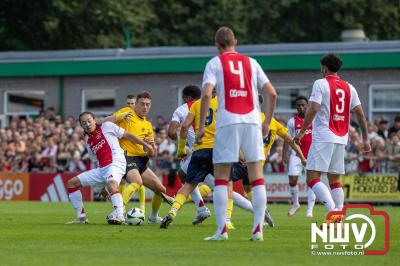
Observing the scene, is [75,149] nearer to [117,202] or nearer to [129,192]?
[129,192]

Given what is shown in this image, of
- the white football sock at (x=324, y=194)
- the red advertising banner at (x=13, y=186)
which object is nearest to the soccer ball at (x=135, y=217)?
the white football sock at (x=324, y=194)

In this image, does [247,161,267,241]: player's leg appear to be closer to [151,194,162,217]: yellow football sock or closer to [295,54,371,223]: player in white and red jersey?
[295,54,371,223]: player in white and red jersey

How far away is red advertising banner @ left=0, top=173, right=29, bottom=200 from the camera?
33312mm

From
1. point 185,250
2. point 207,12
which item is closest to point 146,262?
point 185,250

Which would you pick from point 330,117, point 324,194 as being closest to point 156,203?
point 324,194

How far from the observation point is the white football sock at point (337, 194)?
15.9m

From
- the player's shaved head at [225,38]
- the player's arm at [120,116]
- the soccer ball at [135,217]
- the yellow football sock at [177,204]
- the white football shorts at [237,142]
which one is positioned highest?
the player's shaved head at [225,38]

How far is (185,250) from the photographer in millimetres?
12000

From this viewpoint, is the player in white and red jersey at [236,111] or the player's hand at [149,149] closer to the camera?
the player in white and red jersey at [236,111]

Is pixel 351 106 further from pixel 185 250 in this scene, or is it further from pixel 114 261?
pixel 114 261

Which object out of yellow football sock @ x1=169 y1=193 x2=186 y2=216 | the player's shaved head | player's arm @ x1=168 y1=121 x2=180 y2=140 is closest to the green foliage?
player's arm @ x1=168 y1=121 x2=180 y2=140

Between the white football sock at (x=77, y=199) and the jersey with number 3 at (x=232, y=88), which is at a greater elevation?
the jersey with number 3 at (x=232, y=88)

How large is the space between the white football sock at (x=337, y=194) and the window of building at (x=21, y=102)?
24.6 m

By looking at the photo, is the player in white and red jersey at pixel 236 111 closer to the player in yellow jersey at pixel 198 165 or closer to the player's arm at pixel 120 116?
the player in yellow jersey at pixel 198 165
